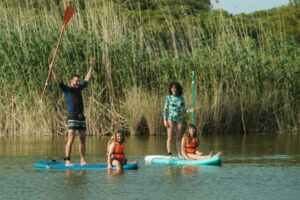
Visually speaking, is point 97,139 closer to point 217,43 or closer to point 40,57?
point 40,57

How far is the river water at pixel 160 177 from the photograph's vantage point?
760 cm

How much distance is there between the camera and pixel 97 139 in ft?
52.5

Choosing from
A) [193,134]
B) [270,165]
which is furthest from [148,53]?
[270,165]

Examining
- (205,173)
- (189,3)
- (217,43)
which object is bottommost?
(205,173)

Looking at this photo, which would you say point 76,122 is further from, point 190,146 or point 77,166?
point 190,146

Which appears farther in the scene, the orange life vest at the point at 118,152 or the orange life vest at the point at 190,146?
the orange life vest at the point at 190,146

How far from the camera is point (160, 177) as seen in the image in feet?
29.6

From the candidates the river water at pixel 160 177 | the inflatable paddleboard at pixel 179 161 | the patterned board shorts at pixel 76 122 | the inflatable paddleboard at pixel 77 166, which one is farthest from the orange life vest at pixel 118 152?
the inflatable paddleboard at pixel 179 161

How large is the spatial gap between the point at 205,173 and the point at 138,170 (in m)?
1.15

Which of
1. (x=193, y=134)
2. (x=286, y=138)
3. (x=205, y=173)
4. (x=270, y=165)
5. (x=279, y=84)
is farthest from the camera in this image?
(x=279, y=84)

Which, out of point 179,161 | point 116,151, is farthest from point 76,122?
point 179,161

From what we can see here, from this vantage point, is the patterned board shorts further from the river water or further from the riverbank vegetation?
the riverbank vegetation

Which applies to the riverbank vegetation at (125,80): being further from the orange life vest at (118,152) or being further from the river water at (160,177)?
the orange life vest at (118,152)

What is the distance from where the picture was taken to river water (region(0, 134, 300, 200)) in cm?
760
